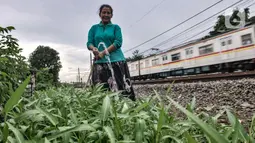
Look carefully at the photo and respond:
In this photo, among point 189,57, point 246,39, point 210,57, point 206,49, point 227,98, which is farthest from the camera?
point 189,57

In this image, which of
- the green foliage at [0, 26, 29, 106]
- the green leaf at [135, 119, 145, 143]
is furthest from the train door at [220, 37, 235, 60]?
the green leaf at [135, 119, 145, 143]

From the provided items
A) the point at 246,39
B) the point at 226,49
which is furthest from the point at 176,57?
the point at 246,39

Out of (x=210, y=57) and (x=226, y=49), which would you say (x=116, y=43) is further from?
(x=210, y=57)

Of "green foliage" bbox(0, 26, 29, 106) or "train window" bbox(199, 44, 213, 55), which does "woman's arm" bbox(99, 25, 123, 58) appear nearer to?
"green foliage" bbox(0, 26, 29, 106)

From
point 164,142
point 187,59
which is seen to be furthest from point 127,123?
point 187,59

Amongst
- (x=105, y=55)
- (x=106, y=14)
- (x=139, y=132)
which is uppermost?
(x=106, y=14)

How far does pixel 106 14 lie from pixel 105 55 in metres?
0.52

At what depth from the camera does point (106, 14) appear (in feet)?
10.4

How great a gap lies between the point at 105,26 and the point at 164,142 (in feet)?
8.44

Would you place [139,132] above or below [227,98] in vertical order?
above

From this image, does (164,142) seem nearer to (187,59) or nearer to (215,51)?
(215,51)

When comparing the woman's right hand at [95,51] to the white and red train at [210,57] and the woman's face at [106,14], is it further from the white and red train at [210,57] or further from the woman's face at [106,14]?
the white and red train at [210,57]

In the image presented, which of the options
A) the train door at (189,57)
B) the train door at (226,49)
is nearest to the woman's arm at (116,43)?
the train door at (226,49)

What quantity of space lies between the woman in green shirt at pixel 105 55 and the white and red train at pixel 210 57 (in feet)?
34.7
